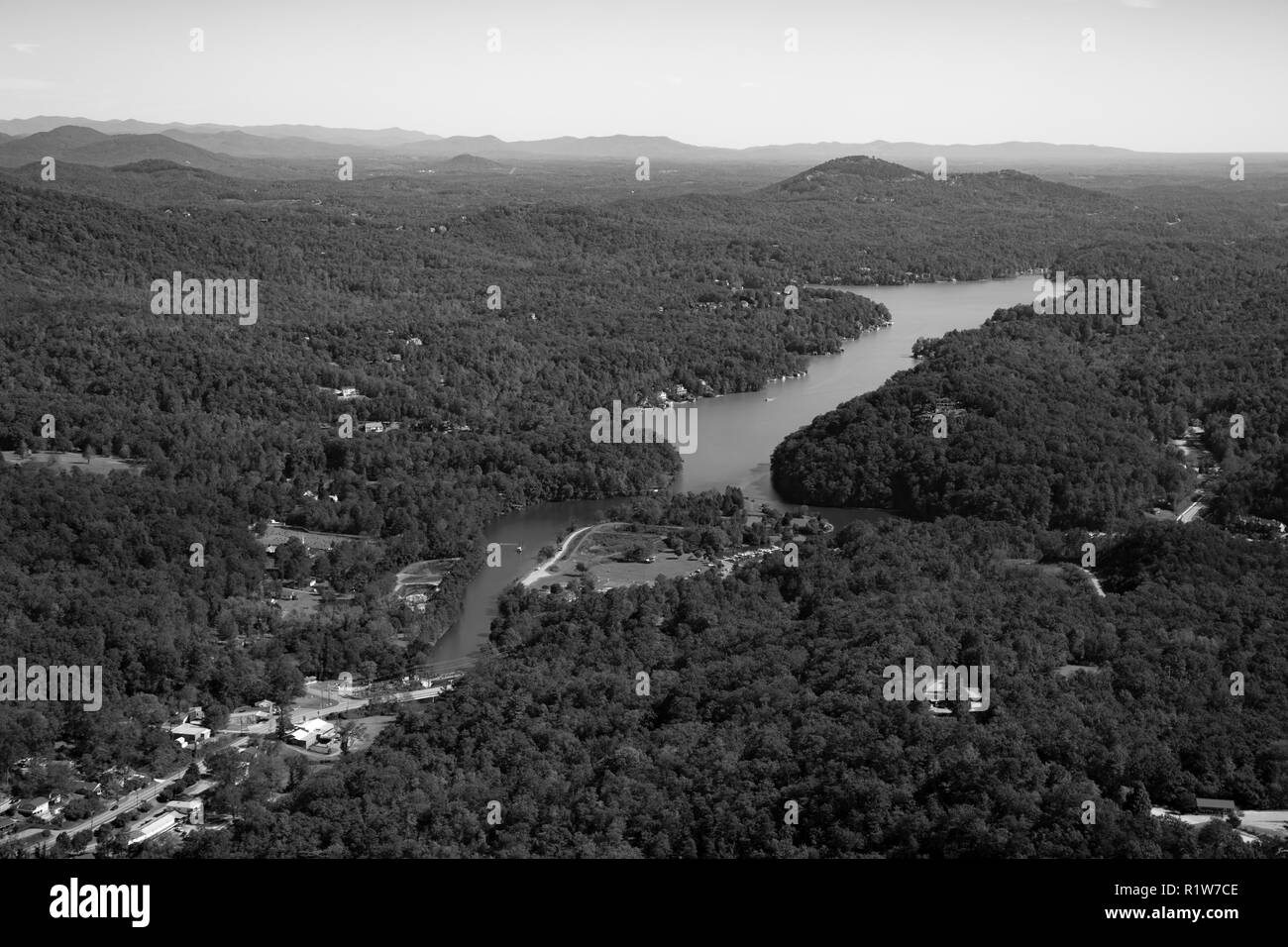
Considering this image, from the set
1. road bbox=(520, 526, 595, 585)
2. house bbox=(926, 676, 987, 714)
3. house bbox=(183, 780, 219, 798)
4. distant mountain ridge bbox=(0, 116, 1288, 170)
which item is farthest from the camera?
distant mountain ridge bbox=(0, 116, 1288, 170)

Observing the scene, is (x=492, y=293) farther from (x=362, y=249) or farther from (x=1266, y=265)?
(x=1266, y=265)

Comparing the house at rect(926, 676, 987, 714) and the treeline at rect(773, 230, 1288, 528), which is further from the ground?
the treeline at rect(773, 230, 1288, 528)

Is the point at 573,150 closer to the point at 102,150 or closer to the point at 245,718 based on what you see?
the point at 102,150

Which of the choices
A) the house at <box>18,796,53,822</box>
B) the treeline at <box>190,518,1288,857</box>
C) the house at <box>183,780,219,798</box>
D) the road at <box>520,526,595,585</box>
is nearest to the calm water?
the road at <box>520,526,595,585</box>

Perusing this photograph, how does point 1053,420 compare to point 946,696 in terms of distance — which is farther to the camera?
point 1053,420

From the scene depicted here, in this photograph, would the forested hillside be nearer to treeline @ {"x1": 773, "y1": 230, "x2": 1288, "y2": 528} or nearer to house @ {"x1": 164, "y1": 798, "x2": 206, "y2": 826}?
house @ {"x1": 164, "y1": 798, "x2": 206, "y2": 826}

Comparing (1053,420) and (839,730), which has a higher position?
(1053,420)

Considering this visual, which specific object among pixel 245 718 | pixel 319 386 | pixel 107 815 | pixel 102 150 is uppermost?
pixel 102 150

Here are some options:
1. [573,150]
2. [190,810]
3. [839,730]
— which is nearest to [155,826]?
[190,810]
